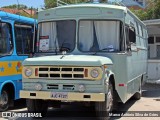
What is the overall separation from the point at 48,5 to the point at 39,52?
1311 inches

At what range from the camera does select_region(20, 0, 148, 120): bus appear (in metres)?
8.86

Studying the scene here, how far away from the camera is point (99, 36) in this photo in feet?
33.6

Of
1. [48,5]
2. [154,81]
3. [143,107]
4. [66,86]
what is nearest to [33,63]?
[66,86]

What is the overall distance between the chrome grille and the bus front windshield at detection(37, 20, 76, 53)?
1204 mm

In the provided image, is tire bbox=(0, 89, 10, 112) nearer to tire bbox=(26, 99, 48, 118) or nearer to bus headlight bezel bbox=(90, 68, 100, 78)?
tire bbox=(26, 99, 48, 118)

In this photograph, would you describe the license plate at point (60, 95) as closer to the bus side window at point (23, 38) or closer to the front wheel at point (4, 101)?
the front wheel at point (4, 101)

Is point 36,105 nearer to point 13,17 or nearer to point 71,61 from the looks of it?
point 71,61

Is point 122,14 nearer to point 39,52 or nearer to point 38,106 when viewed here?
point 39,52

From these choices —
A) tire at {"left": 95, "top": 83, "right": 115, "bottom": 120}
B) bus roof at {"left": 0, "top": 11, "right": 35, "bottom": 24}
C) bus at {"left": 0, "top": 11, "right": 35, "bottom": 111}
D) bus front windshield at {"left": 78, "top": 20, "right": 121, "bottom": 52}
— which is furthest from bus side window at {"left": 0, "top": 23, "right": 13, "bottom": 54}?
tire at {"left": 95, "top": 83, "right": 115, "bottom": 120}

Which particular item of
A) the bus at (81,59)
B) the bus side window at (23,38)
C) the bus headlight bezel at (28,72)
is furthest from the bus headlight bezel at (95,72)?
the bus side window at (23,38)

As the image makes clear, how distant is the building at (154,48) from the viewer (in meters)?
21.6

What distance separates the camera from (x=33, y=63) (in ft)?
30.0

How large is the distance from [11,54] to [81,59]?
3.58 metres

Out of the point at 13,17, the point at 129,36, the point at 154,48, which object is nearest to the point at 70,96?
the point at 129,36
